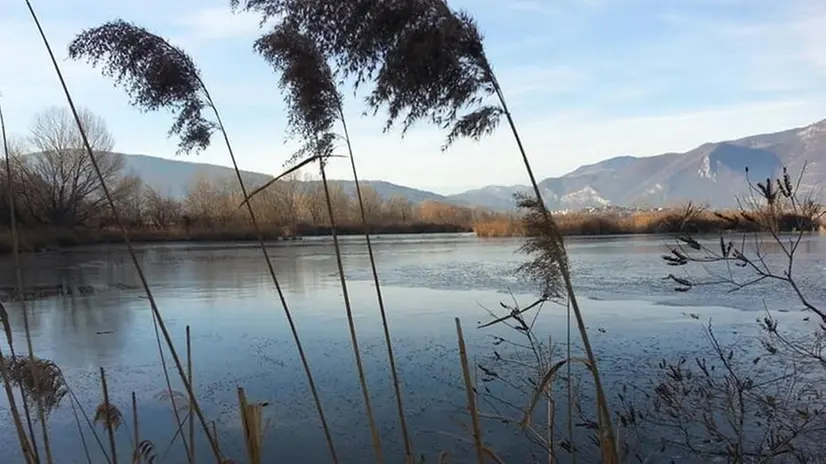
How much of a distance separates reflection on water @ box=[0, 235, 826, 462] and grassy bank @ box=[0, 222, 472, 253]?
1335 centimetres

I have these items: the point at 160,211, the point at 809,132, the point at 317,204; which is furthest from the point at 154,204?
the point at 809,132

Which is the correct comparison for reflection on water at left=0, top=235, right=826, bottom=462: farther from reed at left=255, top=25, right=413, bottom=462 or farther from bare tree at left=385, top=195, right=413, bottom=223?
bare tree at left=385, top=195, right=413, bottom=223

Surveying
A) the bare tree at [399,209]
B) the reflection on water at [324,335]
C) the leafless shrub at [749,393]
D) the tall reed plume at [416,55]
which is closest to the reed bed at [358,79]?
the tall reed plume at [416,55]

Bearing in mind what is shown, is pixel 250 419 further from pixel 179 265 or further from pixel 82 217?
pixel 82 217

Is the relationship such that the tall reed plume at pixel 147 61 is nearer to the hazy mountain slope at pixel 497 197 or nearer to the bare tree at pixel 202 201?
the hazy mountain slope at pixel 497 197

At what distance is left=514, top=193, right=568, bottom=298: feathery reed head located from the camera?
1.48m

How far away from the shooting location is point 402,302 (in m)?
10.1

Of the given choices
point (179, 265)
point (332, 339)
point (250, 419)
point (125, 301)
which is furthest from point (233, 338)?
point (179, 265)

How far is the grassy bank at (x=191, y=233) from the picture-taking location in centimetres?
2834

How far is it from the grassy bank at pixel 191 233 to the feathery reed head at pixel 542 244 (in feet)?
77.2

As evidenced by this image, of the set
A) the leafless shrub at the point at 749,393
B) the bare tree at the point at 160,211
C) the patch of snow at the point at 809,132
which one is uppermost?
the patch of snow at the point at 809,132

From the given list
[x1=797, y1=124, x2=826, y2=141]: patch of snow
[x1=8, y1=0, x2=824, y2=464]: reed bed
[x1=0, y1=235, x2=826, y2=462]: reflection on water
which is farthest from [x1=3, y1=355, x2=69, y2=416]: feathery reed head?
[x1=797, y1=124, x2=826, y2=141]: patch of snow

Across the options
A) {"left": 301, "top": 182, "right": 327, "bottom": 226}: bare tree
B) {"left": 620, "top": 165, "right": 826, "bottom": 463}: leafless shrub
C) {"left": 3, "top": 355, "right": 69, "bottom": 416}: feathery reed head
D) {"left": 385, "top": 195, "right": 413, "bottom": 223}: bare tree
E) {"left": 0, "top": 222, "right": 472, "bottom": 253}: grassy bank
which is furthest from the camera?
{"left": 385, "top": 195, "right": 413, "bottom": 223}: bare tree

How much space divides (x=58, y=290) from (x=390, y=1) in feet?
44.1
